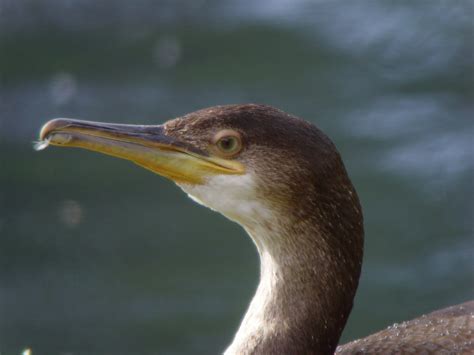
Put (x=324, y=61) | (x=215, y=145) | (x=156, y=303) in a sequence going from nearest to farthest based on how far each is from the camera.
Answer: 1. (x=215, y=145)
2. (x=156, y=303)
3. (x=324, y=61)

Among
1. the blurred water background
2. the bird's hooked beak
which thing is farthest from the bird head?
the blurred water background

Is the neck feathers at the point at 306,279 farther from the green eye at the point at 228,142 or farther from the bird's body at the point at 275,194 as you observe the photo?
the green eye at the point at 228,142

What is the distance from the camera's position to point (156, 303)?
268 inches

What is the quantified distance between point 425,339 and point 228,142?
3.62 feet

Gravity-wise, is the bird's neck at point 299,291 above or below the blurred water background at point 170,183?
below

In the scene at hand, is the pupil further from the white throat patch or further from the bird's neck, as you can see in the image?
the bird's neck

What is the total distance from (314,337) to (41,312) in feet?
9.94

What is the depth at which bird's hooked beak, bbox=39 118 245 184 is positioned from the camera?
4.12 metres

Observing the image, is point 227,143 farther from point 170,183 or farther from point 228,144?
point 170,183

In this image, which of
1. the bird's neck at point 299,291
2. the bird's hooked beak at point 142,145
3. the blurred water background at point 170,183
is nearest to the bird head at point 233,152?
the bird's hooked beak at point 142,145

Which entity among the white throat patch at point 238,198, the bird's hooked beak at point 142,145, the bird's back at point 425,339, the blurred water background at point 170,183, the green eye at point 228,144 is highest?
the blurred water background at point 170,183

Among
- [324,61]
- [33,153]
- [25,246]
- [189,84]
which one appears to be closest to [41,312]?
[25,246]

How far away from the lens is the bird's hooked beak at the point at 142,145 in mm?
4121

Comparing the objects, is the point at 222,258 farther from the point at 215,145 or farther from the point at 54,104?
the point at 215,145
